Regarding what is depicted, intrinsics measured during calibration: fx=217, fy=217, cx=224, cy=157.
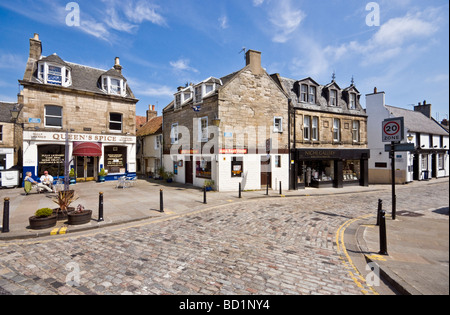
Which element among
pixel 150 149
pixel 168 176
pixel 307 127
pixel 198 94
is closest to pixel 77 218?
pixel 198 94

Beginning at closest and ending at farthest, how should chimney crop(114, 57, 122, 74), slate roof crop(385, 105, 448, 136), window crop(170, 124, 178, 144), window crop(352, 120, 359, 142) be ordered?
window crop(170, 124, 178, 144), window crop(352, 120, 359, 142), chimney crop(114, 57, 122, 74), slate roof crop(385, 105, 448, 136)

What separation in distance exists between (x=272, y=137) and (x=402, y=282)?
14.5m

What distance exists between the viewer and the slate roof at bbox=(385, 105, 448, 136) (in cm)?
2563

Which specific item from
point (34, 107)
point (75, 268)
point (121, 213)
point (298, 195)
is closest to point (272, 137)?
point (298, 195)

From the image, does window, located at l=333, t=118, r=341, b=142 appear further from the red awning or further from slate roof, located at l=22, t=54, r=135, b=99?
the red awning

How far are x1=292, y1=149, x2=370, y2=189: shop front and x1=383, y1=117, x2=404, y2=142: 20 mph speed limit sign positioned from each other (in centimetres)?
1011

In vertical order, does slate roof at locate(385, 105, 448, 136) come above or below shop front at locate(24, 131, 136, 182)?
above

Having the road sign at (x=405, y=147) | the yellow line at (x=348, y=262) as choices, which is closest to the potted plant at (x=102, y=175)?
the yellow line at (x=348, y=262)

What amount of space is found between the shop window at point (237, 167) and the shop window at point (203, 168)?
6.71 feet

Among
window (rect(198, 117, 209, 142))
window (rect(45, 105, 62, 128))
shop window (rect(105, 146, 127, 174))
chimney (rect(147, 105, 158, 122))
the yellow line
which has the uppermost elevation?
chimney (rect(147, 105, 158, 122))

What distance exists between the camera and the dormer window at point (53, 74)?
1792 cm

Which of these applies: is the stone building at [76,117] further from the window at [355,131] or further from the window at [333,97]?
the window at [355,131]

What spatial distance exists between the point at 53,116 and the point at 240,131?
51.9 feet

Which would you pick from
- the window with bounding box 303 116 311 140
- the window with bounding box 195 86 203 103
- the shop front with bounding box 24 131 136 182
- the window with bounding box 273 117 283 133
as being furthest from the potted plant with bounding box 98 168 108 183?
the window with bounding box 303 116 311 140
